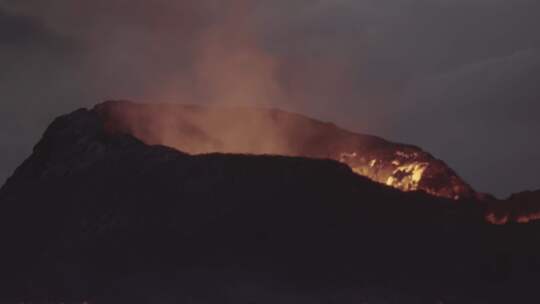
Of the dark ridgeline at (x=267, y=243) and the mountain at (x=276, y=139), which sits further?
the mountain at (x=276, y=139)

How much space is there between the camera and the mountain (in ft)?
401

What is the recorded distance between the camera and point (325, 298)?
92.2 m

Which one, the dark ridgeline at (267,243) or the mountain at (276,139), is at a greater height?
the mountain at (276,139)

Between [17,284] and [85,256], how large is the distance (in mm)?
10016

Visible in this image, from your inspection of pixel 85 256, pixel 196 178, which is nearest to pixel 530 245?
pixel 196 178

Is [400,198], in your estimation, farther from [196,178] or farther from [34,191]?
[34,191]

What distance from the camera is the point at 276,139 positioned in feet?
443

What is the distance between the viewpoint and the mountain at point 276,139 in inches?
4815

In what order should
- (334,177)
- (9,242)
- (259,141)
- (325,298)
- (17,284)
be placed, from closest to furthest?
(325,298) → (334,177) → (17,284) → (9,242) → (259,141)

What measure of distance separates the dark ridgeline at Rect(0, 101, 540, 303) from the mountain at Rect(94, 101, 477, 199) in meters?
15.6

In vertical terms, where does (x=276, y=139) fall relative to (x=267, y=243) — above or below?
above

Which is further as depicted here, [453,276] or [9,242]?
[9,242]

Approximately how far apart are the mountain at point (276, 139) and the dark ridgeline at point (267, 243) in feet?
51.3

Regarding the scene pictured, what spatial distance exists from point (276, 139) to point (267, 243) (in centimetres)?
4030
